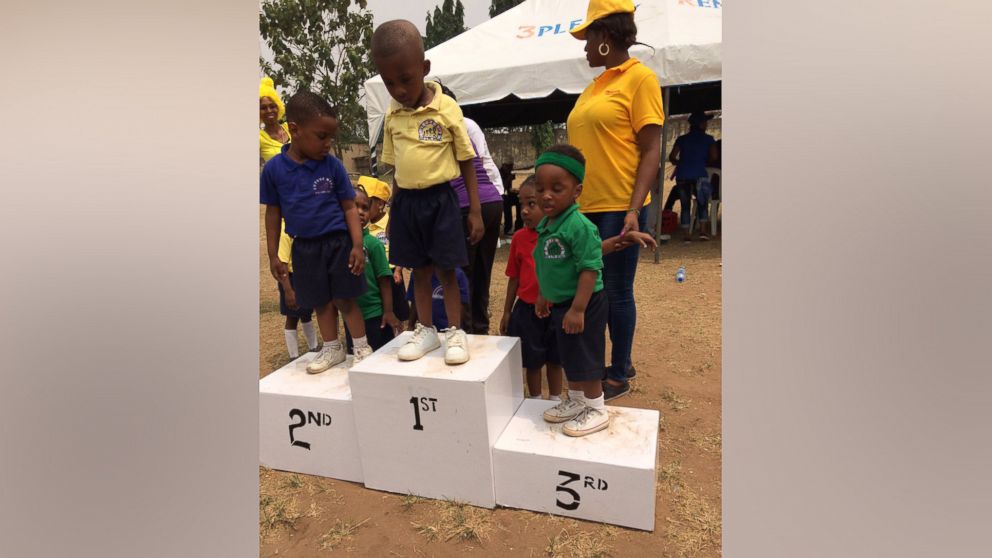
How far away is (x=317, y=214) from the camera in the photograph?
2.42 m

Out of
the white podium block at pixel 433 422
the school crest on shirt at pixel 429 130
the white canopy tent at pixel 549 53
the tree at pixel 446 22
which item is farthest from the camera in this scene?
the tree at pixel 446 22

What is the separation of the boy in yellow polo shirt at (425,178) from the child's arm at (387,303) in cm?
65

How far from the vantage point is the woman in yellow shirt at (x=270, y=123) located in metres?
3.24

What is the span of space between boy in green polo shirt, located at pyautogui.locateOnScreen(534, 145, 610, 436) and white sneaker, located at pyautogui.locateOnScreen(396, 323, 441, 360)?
22.5 inches

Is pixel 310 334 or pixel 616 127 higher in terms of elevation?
pixel 616 127

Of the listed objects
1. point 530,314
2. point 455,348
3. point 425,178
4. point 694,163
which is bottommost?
point 455,348

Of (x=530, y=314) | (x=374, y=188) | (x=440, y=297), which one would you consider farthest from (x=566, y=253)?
(x=374, y=188)

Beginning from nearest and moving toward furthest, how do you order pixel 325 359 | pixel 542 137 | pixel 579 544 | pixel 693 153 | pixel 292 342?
pixel 579 544 → pixel 325 359 → pixel 292 342 → pixel 693 153 → pixel 542 137

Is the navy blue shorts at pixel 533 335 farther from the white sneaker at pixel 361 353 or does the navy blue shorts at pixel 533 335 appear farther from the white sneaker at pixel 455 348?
the white sneaker at pixel 361 353

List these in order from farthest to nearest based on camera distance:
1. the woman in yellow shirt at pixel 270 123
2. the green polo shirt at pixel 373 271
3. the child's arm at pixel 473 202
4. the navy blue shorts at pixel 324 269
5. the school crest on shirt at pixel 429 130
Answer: the woman in yellow shirt at pixel 270 123, the green polo shirt at pixel 373 271, the navy blue shorts at pixel 324 269, the child's arm at pixel 473 202, the school crest on shirt at pixel 429 130

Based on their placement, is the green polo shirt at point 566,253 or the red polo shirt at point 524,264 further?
the red polo shirt at point 524,264

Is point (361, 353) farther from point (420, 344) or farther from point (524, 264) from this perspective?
point (524, 264)

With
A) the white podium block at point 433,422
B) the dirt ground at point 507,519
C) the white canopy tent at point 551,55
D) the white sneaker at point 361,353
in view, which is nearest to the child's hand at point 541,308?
the white podium block at point 433,422

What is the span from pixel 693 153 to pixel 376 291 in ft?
18.0
